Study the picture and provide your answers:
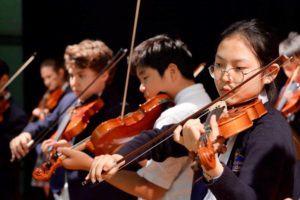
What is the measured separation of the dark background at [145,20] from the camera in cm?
267

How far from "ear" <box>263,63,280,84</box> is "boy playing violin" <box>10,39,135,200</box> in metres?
0.88

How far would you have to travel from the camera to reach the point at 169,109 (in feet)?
5.77

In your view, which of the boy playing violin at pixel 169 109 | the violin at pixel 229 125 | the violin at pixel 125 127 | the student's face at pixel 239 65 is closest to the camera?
the violin at pixel 229 125

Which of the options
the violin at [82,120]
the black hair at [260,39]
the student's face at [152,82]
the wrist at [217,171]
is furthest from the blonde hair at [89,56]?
the wrist at [217,171]

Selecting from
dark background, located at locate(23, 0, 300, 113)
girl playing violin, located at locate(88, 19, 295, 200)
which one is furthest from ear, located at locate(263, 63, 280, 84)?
dark background, located at locate(23, 0, 300, 113)

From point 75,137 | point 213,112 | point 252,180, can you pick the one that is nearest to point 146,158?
point 213,112

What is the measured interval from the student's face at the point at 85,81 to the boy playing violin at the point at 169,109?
0.91 feet

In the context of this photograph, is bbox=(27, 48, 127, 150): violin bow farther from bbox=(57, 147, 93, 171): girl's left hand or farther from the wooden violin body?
bbox=(57, 147, 93, 171): girl's left hand

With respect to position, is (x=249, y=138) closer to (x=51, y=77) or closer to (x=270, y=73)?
(x=270, y=73)

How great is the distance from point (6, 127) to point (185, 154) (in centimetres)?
136

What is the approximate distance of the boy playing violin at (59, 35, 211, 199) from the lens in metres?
1.68

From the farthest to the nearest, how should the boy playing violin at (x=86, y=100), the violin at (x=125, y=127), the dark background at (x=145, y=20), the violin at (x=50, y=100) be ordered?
the violin at (x=50, y=100), the dark background at (x=145, y=20), the boy playing violin at (x=86, y=100), the violin at (x=125, y=127)

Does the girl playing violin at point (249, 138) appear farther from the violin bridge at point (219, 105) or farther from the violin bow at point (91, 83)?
the violin bow at point (91, 83)

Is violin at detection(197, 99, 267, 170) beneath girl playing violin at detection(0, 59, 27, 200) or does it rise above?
above
